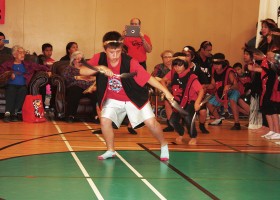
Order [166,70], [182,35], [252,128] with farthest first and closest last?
1. [182,35]
2. [166,70]
3. [252,128]

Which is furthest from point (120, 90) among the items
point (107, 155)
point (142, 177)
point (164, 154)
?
point (142, 177)

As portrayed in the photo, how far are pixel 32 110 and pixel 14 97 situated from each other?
52cm

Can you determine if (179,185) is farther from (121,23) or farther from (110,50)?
(121,23)

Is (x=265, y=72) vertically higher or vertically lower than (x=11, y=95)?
higher

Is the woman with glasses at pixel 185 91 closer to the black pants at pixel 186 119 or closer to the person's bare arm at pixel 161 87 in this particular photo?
the black pants at pixel 186 119

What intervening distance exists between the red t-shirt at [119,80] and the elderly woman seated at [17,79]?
4.69 metres

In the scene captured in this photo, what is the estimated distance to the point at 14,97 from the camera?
11117 mm

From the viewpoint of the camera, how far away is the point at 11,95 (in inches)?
436

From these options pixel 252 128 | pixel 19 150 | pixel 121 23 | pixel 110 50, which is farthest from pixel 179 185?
pixel 121 23

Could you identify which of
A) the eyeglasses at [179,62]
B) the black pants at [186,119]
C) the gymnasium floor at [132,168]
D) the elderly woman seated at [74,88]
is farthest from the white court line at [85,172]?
the elderly woman seated at [74,88]

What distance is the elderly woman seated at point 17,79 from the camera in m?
11.0

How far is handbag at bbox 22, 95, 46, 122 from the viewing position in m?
10.9

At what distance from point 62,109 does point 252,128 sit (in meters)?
3.82

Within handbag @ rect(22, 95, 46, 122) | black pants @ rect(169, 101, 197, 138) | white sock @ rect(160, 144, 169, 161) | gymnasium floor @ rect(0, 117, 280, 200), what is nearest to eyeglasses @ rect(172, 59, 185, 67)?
black pants @ rect(169, 101, 197, 138)
